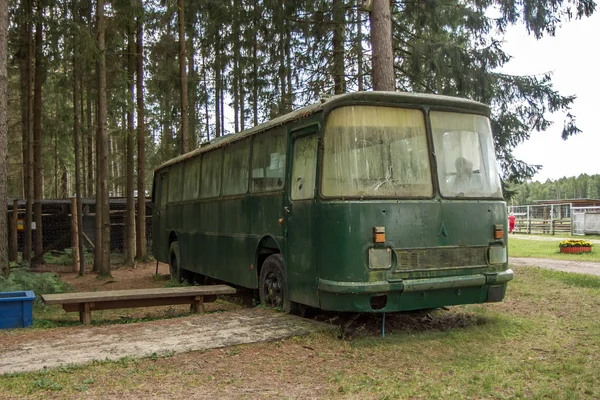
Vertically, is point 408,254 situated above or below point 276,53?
below

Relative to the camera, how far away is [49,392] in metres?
4.73

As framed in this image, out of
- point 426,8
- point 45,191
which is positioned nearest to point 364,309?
point 426,8

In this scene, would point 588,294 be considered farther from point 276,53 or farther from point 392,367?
point 276,53

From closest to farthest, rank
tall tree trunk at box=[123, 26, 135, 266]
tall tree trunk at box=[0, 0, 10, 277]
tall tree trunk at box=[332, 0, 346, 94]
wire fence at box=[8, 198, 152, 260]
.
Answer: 1. tall tree trunk at box=[0, 0, 10, 277]
2. tall tree trunk at box=[332, 0, 346, 94]
3. tall tree trunk at box=[123, 26, 135, 266]
4. wire fence at box=[8, 198, 152, 260]

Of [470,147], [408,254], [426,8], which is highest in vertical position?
[426,8]

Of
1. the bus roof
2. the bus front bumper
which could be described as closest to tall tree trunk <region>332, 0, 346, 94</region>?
the bus roof

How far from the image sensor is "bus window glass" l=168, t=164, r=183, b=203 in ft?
43.7

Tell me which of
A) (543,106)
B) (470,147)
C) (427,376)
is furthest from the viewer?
(543,106)

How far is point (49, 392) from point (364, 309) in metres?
3.26

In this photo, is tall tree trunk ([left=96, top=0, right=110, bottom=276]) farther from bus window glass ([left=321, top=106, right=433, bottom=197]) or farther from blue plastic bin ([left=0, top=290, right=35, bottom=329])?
bus window glass ([left=321, top=106, right=433, bottom=197])

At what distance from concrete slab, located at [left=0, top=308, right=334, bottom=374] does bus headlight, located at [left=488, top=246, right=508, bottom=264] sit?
2.22 meters

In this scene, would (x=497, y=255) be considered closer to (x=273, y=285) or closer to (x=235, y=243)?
(x=273, y=285)

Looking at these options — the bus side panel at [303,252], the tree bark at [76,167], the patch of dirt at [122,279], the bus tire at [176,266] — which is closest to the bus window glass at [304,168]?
the bus side panel at [303,252]

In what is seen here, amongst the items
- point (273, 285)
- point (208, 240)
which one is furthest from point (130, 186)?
point (273, 285)
